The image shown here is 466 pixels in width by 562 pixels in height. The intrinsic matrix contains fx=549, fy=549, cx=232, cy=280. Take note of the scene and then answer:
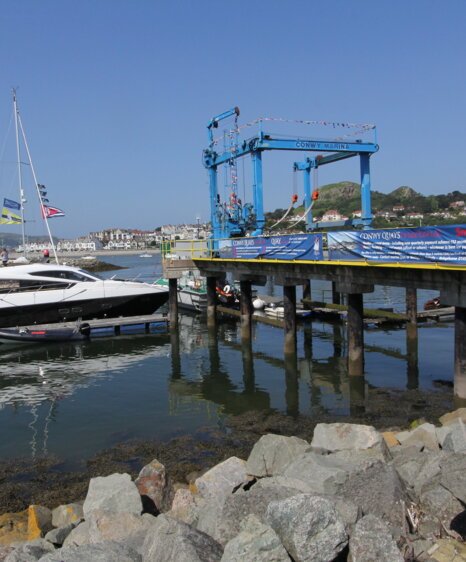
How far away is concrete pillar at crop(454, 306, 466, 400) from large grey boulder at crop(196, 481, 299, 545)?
7.45 meters

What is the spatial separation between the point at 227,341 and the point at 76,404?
31.8 ft

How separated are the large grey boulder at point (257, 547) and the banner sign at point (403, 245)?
8.64 meters

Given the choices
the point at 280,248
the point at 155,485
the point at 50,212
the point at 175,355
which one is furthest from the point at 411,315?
the point at 50,212

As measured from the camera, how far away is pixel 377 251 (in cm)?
1484

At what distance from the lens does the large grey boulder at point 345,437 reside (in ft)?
29.5

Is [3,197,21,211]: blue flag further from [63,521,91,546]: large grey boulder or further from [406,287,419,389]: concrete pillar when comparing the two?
[63,521,91,546]: large grey boulder

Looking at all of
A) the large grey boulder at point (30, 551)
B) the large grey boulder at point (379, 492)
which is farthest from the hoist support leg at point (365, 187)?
the large grey boulder at point (30, 551)

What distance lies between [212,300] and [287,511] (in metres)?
21.2

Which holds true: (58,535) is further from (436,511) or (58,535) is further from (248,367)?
(248,367)

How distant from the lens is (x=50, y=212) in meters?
33.4

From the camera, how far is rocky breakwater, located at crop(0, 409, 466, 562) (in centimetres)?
562

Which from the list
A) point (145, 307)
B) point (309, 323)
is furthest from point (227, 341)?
point (145, 307)

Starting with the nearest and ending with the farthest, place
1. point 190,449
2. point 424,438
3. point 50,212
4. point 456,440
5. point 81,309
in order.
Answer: point 456,440 < point 424,438 < point 190,449 < point 81,309 < point 50,212

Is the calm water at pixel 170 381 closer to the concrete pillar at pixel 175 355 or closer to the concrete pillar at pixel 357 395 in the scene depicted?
the concrete pillar at pixel 175 355
